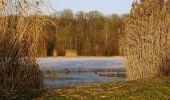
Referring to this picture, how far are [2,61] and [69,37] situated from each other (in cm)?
4166

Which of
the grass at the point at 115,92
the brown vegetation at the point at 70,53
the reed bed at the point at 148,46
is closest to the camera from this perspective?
the grass at the point at 115,92

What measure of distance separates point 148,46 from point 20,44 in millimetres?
7280

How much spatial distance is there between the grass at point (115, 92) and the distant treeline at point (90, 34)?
32969 millimetres

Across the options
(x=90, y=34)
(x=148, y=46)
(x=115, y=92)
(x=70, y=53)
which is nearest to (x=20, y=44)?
(x=115, y=92)

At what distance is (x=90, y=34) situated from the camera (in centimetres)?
5581

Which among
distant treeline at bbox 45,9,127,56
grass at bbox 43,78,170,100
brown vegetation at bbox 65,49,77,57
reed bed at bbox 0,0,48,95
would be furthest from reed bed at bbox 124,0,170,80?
brown vegetation at bbox 65,49,77,57

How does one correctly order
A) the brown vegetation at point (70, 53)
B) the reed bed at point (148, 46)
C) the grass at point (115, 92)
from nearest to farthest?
the grass at point (115, 92), the reed bed at point (148, 46), the brown vegetation at point (70, 53)

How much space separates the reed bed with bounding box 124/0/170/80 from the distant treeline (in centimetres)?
2721

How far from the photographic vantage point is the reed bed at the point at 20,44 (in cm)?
958

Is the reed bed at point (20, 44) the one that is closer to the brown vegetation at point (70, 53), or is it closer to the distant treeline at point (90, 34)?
the distant treeline at point (90, 34)

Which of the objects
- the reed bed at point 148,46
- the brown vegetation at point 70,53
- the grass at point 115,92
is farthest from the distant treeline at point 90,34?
the grass at point 115,92

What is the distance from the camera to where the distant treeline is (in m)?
47.5

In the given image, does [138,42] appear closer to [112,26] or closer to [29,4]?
[29,4]

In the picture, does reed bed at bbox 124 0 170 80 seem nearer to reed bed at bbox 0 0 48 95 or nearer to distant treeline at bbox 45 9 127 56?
reed bed at bbox 0 0 48 95
